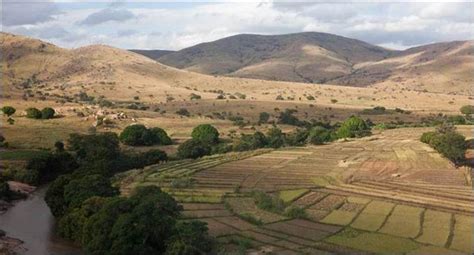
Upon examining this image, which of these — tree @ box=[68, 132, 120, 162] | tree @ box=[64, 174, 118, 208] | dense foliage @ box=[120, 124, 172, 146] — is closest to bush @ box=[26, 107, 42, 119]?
dense foliage @ box=[120, 124, 172, 146]

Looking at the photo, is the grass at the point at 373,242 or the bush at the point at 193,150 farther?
the bush at the point at 193,150

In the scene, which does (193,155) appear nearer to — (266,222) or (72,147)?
(72,147)

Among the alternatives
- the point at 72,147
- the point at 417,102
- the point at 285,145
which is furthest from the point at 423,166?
the point at 417,102

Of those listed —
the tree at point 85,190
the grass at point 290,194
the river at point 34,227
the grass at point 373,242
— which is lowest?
the river at point 34,227

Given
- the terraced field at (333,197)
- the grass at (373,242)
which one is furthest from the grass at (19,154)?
the grass at (373,242)

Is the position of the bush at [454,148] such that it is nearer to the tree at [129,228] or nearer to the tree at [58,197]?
the tree at [129,228]

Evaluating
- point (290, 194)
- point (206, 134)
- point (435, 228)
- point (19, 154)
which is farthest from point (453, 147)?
point (19, 154)

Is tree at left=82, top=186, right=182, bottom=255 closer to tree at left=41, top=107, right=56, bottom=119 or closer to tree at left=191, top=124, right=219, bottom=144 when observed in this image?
tree at left=191, top=124, right=219, bottom=144
